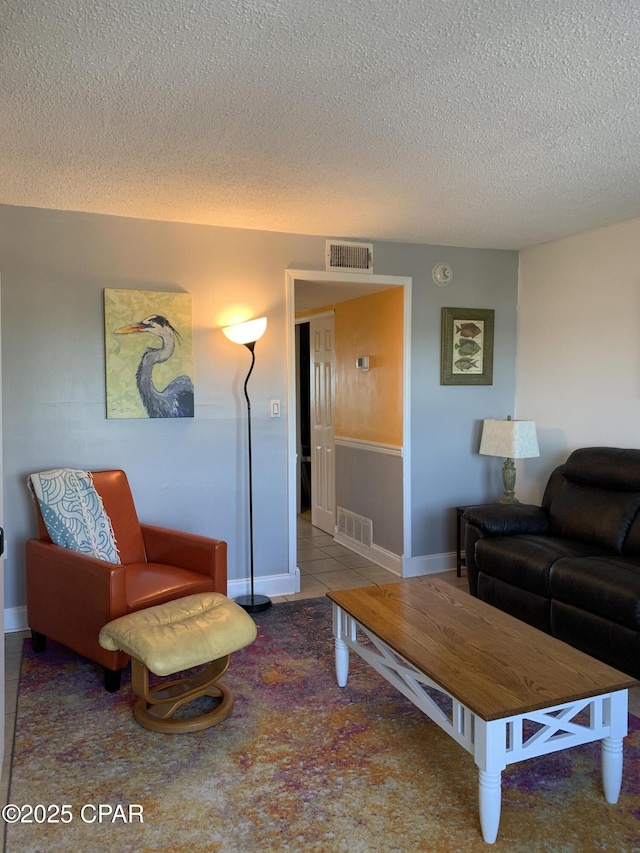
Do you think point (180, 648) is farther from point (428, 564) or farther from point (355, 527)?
point (355, 527)

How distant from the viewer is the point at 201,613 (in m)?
2.61

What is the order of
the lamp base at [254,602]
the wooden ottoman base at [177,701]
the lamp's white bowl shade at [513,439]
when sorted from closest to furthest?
1. the wooden ottoman base at [177,701]
2. the lamp base at [254,602]
3. the lamp's white bowl shade at [513,439]

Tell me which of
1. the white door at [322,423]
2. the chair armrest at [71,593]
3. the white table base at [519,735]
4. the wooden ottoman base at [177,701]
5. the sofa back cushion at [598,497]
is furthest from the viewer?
the white door at [322,423]

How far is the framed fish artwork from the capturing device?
175 inches

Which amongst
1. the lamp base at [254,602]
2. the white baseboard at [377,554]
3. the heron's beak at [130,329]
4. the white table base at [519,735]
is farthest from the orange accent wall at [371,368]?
the white table base at [519,735]

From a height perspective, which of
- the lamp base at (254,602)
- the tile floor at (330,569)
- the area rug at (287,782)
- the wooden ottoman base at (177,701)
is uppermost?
the wooden ottoman base at (177,701)

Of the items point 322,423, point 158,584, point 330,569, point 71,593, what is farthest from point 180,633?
point 322,423

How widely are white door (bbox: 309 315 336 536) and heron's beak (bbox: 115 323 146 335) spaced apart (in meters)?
2.18

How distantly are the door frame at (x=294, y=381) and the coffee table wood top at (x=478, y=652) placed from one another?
1334 millimetres

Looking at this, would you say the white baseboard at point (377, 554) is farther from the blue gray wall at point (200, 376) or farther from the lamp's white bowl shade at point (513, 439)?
the lamp's white bowl shade at point (513, 439)

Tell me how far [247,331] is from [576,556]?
217 centimetres

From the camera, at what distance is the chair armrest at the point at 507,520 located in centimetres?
365

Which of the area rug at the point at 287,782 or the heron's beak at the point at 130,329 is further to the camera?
the heron's beak at the point at 130,329

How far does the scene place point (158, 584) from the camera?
2.96 meters
